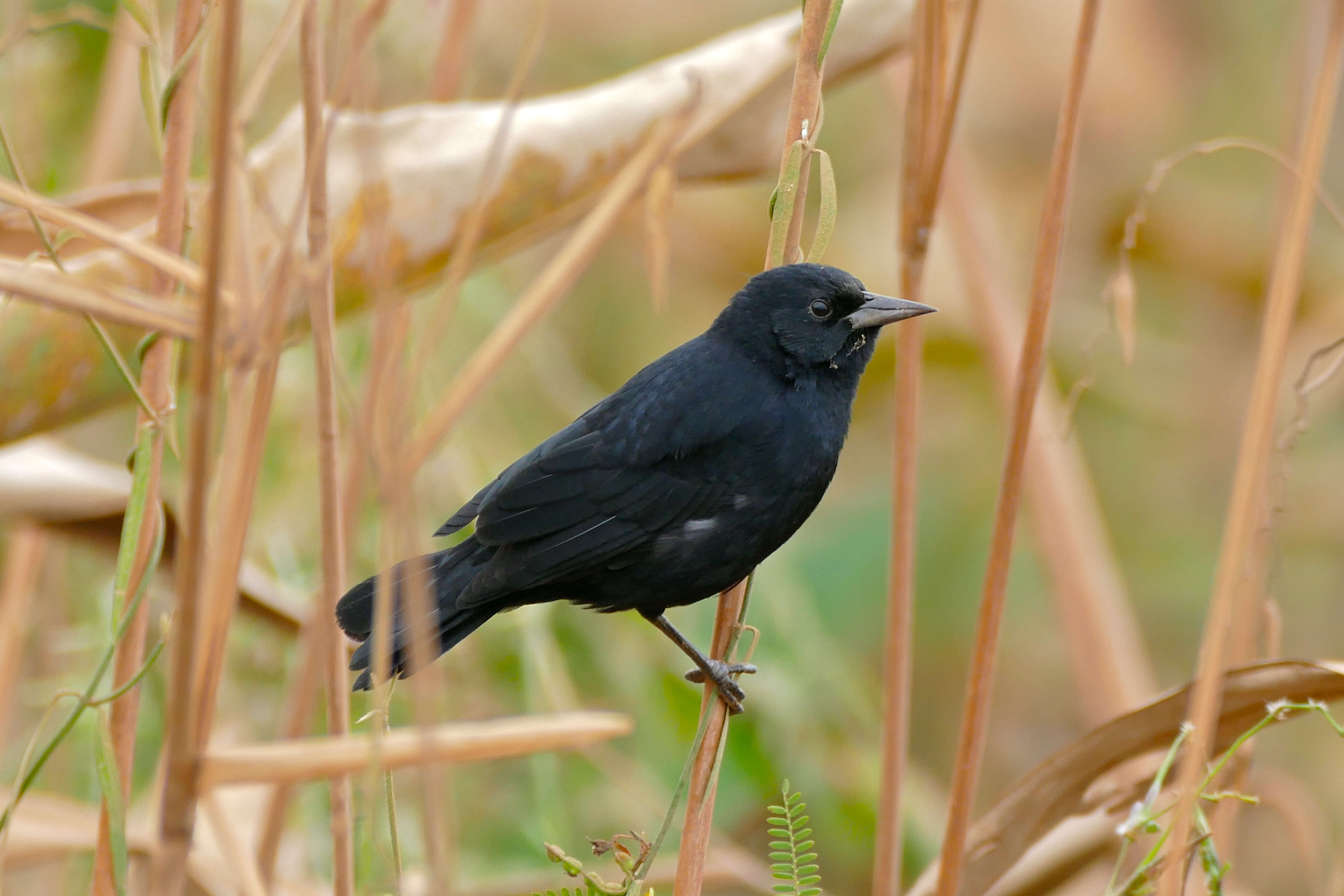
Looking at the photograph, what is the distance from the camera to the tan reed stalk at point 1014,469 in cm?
160

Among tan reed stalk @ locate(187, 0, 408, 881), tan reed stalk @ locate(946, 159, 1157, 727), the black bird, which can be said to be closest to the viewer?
tan reed stalk @ locate(187, 0, 408, 881)

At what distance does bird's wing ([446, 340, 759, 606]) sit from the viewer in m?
2.00

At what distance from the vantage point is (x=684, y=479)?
2.09 metres

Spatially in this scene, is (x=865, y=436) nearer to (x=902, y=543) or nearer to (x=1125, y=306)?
(x=902, y=543)

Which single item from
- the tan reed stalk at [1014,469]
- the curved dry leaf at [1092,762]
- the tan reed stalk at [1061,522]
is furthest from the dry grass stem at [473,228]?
the tan reed stalk at [1061,522]

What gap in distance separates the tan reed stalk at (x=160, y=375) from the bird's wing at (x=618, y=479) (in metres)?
0.57

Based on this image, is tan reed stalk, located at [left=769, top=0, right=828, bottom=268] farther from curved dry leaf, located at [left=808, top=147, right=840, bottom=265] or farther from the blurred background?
the blurred background

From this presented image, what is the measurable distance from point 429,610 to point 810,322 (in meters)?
0.86

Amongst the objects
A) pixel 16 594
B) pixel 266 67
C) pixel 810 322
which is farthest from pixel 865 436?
pixel 266 67

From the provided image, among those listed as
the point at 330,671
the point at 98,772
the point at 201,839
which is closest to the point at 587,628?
the point at 201,839

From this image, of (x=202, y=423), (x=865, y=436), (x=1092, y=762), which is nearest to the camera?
(x=202, y=423)

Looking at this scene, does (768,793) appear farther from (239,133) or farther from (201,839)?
(239,133)

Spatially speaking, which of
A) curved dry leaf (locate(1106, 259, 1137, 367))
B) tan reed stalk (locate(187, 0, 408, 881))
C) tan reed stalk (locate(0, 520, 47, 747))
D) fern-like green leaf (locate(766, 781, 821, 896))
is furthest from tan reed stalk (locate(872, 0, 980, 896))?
tan reed stalk (locate(0, 520, 47, 747))

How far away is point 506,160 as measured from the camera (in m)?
2.02
